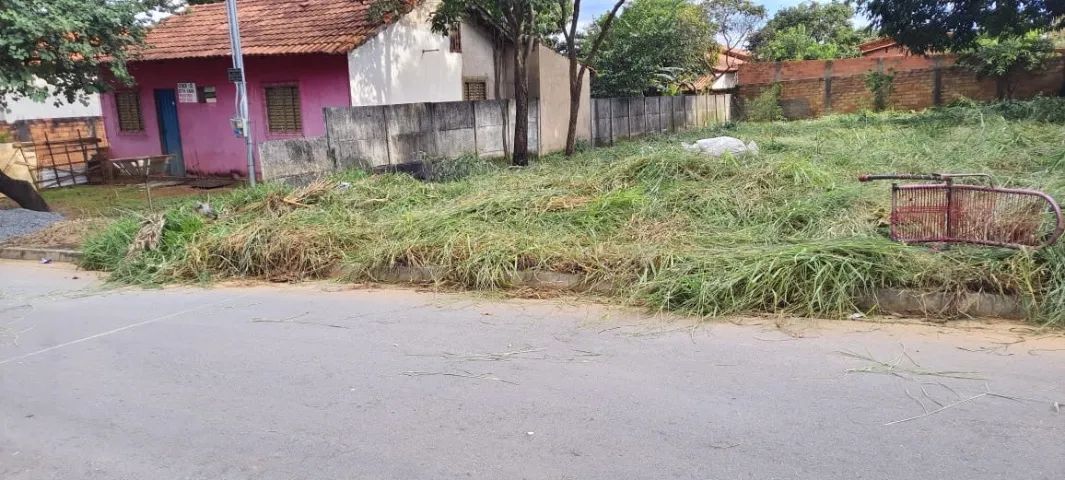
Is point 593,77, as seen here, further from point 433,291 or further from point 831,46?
point 433,291

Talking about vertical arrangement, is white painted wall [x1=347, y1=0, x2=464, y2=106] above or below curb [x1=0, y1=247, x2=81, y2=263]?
above

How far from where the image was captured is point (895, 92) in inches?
1127

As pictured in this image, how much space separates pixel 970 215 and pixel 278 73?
14033 millimetres

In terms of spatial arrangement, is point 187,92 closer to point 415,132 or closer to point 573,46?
point 415,132

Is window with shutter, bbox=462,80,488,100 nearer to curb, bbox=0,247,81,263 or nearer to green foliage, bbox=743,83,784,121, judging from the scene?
curb, bbox=0,247,81,263

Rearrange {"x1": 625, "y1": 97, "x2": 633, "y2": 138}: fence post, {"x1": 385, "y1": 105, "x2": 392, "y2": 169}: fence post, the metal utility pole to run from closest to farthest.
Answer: the metal utility pole → {"x1": 385, "y1": 105, "x2": 392, "y2": 169}: fence post → {"x1": 625, "y1": 97, "x2": 633, "y2": 138}: fence post

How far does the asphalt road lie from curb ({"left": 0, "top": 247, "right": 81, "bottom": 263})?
331cm

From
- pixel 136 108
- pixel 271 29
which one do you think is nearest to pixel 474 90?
pixel 271 29

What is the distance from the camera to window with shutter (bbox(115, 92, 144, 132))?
18.6 meters

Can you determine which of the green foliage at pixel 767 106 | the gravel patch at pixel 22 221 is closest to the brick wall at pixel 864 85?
the green foliage at pixel 767 106

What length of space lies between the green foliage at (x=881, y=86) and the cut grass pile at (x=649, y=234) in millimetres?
17816

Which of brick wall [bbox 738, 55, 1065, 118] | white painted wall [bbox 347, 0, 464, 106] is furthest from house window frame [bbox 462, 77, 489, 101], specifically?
brick wall [bbox 738, 55, 1065, 118]

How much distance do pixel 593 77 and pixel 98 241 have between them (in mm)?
20457

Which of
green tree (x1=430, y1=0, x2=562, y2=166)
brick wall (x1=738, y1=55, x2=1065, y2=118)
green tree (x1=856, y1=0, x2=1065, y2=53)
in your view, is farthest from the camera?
brick wall (x1=738, y1=55, x2=1065, y2=118)
